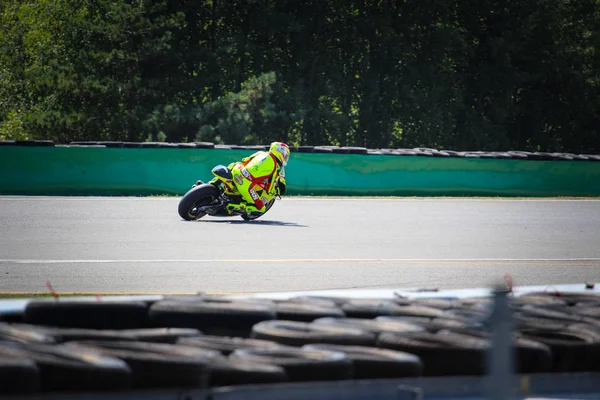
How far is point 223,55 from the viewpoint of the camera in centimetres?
4956

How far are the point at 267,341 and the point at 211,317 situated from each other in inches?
21.1

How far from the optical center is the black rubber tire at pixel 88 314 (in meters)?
5.41

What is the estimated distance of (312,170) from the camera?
25.8 metres

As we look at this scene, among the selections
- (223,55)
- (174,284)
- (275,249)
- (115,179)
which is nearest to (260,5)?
(223,55)

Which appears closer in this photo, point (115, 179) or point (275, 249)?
point (275, 249)

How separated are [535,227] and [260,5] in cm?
3406

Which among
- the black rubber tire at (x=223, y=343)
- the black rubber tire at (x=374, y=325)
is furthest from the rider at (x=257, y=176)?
the black rubber tire at (x=223, y=343)

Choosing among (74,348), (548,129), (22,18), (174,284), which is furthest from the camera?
(22,18)

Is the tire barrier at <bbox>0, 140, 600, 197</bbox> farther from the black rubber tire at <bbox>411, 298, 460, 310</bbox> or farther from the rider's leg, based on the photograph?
the black rubber tire at <bbox>411, 298, 460, 310</bbox>

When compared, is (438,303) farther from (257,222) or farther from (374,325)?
(257,222)

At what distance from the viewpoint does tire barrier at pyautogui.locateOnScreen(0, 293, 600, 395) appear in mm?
4277

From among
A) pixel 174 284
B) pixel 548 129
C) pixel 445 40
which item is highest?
pixel 445 40

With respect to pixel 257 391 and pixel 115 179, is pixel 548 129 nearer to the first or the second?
pixel 115 179

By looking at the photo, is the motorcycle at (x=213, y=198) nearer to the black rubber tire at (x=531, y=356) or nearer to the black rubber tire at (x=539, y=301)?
the black rubber tire at (x=539, y=301)
